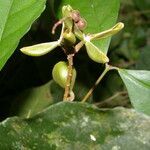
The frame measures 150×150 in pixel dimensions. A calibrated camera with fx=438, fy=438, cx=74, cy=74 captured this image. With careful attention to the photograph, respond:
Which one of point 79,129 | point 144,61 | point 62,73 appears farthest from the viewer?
point 144,61

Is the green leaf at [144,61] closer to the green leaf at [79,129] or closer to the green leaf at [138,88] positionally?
the green leaf at [138,88]

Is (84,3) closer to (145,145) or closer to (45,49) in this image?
(45,49)

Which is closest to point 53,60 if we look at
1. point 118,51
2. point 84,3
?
point 84,3

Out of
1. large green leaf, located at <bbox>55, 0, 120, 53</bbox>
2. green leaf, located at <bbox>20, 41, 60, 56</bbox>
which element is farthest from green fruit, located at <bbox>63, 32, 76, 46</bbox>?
large green leaf, located at <bbox>55, 0, 120, 53</bbox>

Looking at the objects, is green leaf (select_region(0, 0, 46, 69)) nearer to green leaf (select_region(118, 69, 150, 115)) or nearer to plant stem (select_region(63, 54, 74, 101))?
plant stem (select_region(63, 54, 74, 101))

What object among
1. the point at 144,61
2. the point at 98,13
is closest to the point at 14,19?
the point at 98,13

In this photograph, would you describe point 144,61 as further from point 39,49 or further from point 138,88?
point 39,49
